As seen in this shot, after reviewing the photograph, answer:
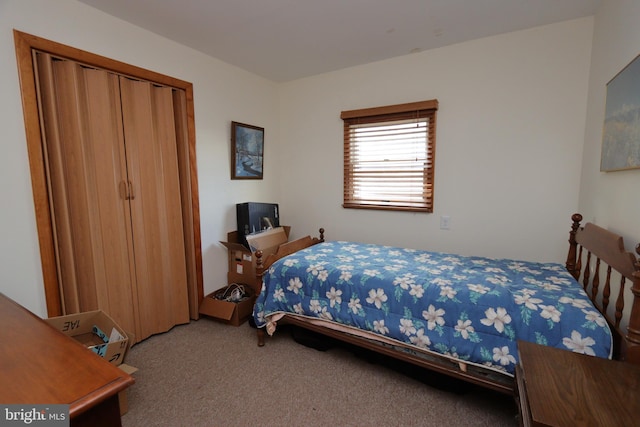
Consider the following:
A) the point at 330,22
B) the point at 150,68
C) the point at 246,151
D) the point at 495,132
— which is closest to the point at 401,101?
the point at 495,132

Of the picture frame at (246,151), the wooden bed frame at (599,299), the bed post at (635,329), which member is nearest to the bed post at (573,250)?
the wooden bed frame at (599,299)

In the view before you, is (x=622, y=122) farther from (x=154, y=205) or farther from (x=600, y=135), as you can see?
(x=154, y=205)

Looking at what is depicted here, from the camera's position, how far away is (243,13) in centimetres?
211

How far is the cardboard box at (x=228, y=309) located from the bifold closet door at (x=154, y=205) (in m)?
0.21

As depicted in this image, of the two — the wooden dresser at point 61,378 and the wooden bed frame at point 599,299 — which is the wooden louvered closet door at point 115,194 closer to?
the wooden bed frame at point 599,299

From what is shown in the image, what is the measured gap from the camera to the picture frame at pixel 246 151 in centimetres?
308

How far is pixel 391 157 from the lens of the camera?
3.02m

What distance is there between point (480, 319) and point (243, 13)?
2.45m

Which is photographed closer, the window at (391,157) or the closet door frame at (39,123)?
the closet door frame at (39,123)

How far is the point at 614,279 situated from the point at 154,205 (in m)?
3.10

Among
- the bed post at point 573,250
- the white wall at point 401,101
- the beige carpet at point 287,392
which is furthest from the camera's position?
the bed post at point 573,250

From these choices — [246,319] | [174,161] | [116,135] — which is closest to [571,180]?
[246,319]

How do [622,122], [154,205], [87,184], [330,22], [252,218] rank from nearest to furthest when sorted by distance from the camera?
[622,122], [87,184], [330,22], [154,205], [252,218]

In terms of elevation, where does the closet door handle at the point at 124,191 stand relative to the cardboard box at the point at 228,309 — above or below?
above
